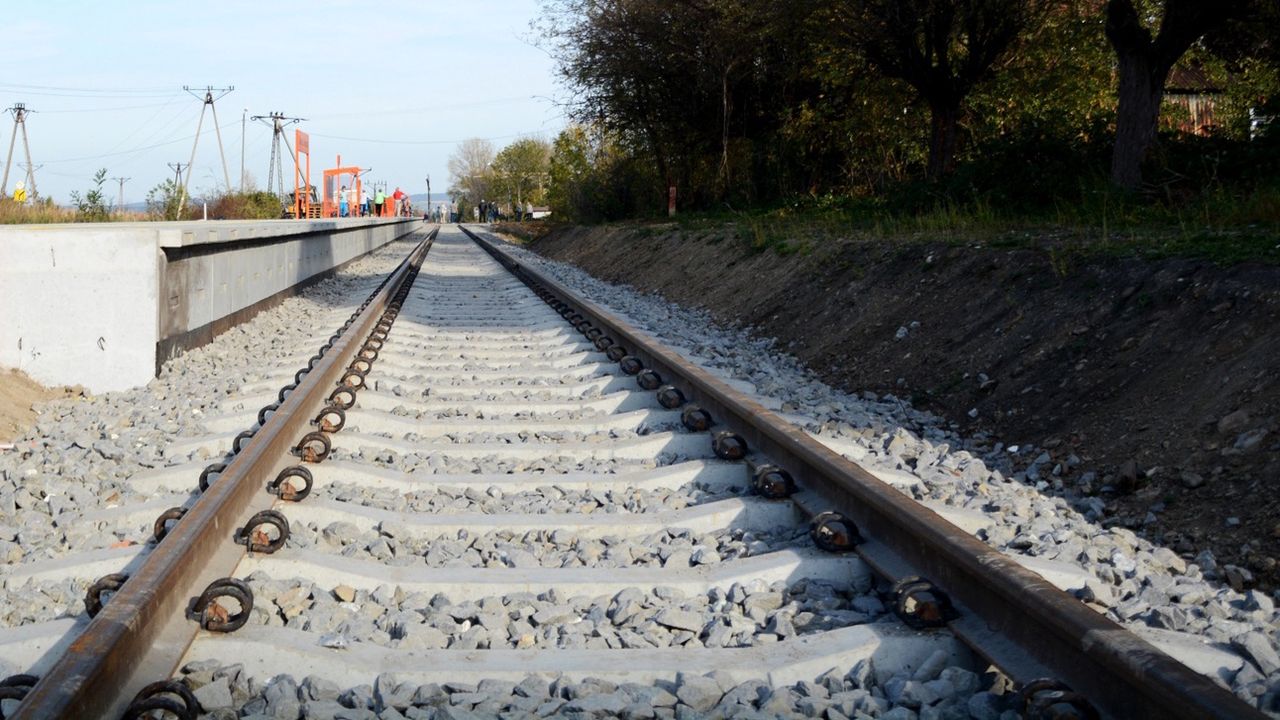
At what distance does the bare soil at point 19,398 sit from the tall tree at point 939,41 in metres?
12.5

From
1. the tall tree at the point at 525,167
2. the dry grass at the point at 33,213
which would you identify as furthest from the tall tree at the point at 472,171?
the dry grass at the point at 33,213

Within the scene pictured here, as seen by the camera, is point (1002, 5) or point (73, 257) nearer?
point (73, 257)

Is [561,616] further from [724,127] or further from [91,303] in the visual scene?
[724,127]

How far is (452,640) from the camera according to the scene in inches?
117

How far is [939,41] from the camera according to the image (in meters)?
17.0

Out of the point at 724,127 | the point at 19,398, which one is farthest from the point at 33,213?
the point at 19,398

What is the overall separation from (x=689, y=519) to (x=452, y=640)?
115cm

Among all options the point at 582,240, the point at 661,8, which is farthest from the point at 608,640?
the point at 582,240

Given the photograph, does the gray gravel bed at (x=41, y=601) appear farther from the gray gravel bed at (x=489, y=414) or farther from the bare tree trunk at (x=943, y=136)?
the bare tree trunk at (x=943, y=136)

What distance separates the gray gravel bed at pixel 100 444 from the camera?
4.02 meters

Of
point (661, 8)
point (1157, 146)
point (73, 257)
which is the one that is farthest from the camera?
point (661, 8)

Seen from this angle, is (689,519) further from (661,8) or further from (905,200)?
(661,8)

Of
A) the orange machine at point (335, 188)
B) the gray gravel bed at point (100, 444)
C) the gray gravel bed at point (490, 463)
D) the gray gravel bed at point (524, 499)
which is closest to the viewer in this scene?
the gray gravel bed at point (100, 444)

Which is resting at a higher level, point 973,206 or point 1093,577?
point 973,206
